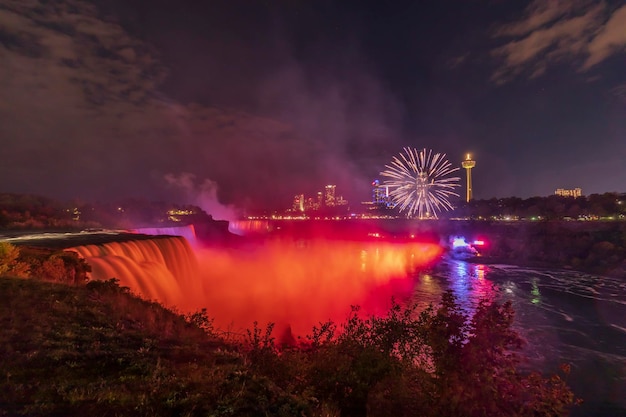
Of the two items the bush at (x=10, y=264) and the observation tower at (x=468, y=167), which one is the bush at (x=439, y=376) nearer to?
the bush at (x=10, y=264)

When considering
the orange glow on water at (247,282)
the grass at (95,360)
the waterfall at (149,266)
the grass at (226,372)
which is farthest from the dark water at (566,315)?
the waterfall at (149,266)

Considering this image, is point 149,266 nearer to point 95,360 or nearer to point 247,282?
point 95,360

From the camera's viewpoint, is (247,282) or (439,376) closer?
(439,376)

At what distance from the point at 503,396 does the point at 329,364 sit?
3.73m

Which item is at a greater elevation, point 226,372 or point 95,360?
point 95,360

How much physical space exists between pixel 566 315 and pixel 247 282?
96.3 feet

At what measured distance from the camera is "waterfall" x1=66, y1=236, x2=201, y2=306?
17.6m

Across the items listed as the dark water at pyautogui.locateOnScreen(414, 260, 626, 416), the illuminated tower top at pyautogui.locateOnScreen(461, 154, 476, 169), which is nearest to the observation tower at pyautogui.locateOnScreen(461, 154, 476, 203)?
the illuminated tower top at pyautogui.locateOnScreen(461, 154, 476, 169)

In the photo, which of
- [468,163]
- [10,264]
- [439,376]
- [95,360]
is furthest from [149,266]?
[468,163]

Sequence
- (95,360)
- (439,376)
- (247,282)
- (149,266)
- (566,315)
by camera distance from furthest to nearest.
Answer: (247,282)
(566,315)
(149,266)
(439,376)
(95,360)

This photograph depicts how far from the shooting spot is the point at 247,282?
120ft

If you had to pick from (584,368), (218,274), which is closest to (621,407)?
(584,368)

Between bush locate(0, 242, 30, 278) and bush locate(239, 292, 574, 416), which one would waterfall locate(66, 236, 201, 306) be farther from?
bush locate(239, 292, 574, 416)

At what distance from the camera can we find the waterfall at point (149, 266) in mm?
17625
